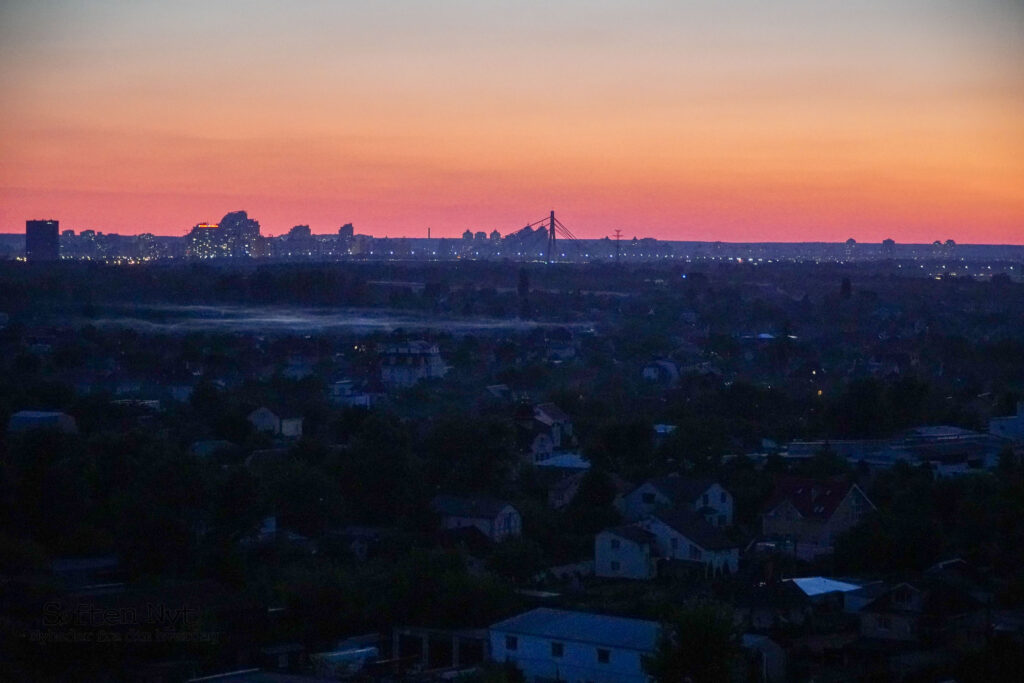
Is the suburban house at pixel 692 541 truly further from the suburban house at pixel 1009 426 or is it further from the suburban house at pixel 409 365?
the suburban house at pixel 409 365

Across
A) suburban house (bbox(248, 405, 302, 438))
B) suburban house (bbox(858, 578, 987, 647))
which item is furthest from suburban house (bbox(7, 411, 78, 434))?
suburban house (bbox(858, 578, 987, 647))

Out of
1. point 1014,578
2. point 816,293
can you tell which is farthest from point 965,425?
point 816,293

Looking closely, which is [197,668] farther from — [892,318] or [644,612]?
[892,318]

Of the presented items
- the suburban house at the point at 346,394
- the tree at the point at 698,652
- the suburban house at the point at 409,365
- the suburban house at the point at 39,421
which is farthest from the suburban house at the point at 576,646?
the suburban house at the point at 409,365

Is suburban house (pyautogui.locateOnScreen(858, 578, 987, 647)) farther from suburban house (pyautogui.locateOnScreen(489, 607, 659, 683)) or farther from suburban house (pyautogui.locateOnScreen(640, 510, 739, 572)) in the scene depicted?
suburban house (pyautogui.locateOnScreen(640, 510, 739, 572))

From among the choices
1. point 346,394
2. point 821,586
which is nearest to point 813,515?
point 821,586
